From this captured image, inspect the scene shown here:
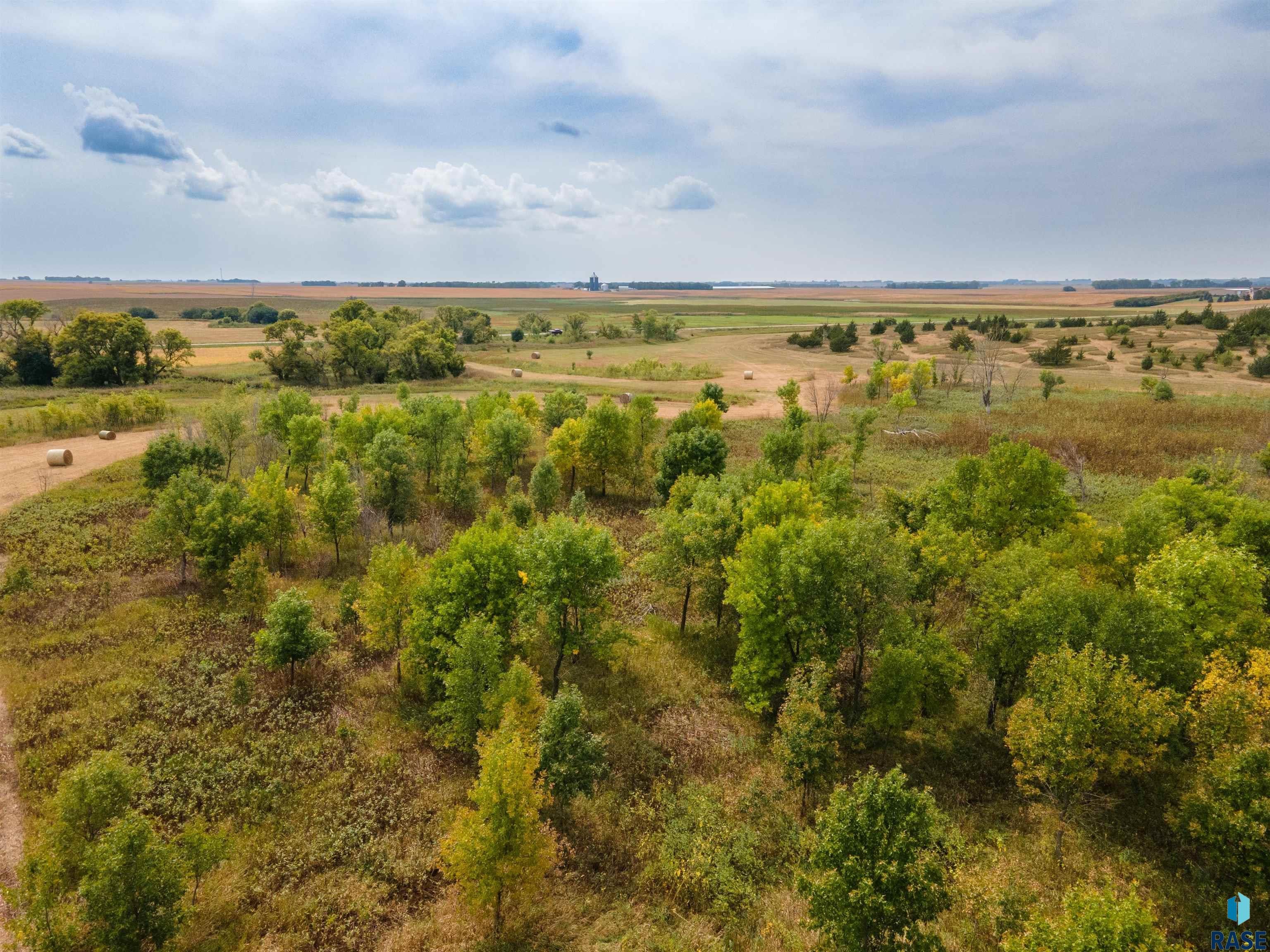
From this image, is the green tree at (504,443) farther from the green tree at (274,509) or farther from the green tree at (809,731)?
the green tree at (809,731)

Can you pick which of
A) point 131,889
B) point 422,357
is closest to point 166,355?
point 422,357

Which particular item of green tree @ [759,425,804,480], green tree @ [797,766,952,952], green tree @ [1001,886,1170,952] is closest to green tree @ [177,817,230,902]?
green tree @ [797,766,952,952]

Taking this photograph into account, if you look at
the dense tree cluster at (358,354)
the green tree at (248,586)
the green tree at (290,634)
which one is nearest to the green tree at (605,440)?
the green tree at (248,586)

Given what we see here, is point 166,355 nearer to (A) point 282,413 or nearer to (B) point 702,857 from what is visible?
(A) point 282,413

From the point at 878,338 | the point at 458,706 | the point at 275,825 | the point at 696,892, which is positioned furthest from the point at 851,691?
the point at 878,338


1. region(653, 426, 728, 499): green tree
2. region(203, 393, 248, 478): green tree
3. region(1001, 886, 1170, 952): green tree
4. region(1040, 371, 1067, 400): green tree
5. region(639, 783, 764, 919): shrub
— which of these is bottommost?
region(639, 783, 764, 919): shrub

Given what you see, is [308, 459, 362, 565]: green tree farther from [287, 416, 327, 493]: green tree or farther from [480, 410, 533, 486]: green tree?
[480, 410, 533, 486]: green tree

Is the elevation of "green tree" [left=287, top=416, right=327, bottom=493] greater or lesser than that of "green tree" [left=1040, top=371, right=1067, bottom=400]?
lesser
